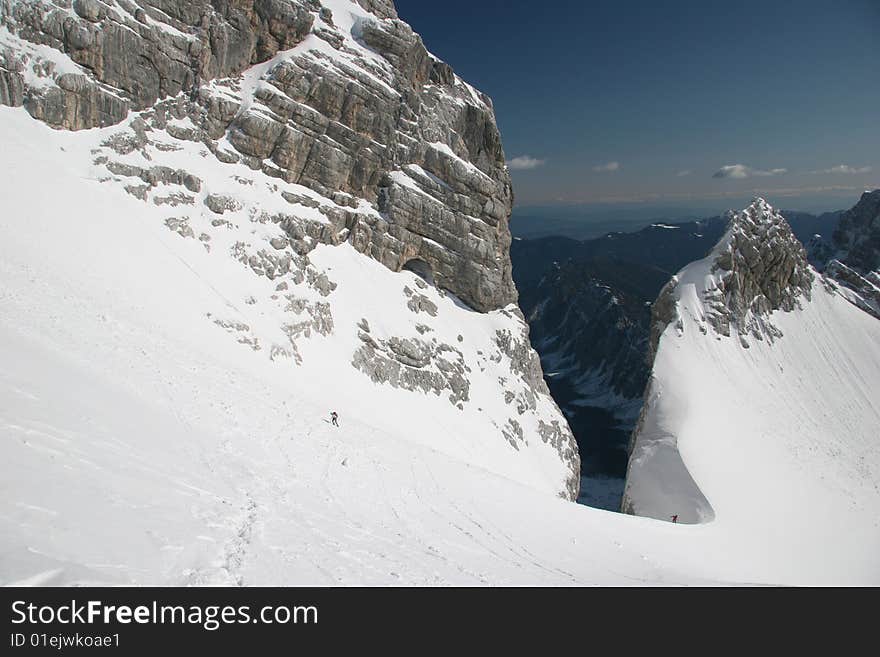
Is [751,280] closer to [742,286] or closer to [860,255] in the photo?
[742,286]

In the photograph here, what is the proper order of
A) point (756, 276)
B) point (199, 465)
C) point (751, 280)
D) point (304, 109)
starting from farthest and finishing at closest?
1. point (756, 276)
2. point (751, 280)
3. point (304, 109)
4. point (199, 465)

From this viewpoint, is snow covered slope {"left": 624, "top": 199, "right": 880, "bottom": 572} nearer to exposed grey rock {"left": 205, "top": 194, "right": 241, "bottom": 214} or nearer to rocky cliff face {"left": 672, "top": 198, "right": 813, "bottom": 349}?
rocky cliff face {"left": 672, "top": 198, "right": 813, "bottom": 349}

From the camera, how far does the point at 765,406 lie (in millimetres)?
51812

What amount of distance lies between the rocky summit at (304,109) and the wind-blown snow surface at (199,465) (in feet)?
14.8

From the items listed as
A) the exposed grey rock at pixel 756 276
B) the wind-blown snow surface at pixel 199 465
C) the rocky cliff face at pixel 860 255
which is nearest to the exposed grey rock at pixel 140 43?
the wind-blown snow surface at pixel 199 465

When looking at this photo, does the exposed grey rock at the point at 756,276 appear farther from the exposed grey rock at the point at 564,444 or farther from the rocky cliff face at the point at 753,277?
the exposed grey rock at the point at 564,444

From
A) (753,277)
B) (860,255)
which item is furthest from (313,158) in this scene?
(860,255)

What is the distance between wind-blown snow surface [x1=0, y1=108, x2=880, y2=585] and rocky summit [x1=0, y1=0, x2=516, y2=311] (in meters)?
4.52

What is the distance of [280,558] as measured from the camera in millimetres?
8641

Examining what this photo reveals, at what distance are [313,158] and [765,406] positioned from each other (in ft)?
178
